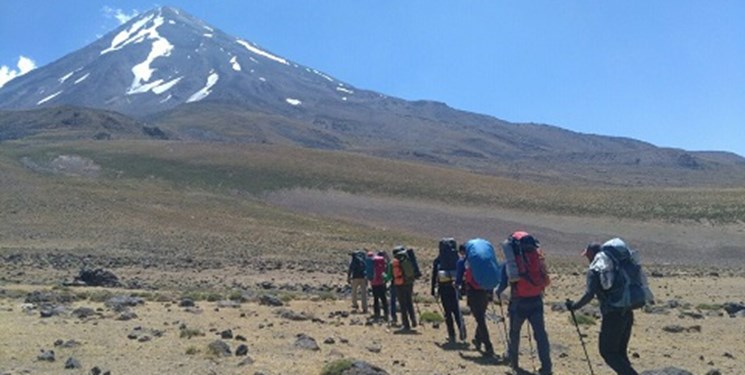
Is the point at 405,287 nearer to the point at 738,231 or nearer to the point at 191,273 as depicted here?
the point at 191,273

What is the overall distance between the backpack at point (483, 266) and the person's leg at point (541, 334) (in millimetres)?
1391

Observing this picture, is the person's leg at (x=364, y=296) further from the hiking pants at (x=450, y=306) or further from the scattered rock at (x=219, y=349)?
the scattered rock at (x=219, y=349)

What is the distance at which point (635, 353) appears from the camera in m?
11.8

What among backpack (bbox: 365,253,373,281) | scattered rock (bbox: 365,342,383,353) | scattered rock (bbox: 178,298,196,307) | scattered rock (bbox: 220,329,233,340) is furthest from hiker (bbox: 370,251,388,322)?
scattered rock (bbox: 220,329,233,340)

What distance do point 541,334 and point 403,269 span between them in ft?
15.7

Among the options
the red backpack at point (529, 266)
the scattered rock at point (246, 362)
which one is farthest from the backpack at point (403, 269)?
the red backpack at point (529, 266)

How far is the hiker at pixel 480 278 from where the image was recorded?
1113cm

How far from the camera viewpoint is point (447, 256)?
12.8 m

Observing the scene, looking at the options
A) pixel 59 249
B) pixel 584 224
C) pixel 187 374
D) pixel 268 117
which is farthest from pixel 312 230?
pixel 268 117

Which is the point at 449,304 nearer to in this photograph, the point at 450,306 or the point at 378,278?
the point at 450,306

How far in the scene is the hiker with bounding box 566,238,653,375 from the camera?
8.02m

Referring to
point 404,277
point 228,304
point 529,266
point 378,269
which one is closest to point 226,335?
point 404,277

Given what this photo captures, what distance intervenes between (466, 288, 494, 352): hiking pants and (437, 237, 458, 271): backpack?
111 cm

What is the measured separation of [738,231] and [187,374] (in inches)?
2335
